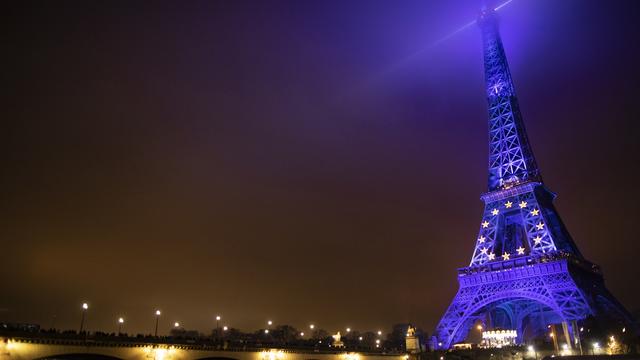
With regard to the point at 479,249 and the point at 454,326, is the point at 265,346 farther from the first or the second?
the point at 479,249

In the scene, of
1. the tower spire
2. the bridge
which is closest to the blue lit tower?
the tower spire

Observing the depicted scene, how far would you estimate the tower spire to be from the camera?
113 meters

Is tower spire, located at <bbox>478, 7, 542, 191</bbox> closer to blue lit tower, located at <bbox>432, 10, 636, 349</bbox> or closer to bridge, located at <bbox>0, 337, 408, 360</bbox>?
blue lit tower, located at <bbox>432, 10, 636, 349</bbox>

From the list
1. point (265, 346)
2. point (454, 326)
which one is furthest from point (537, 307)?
point (265, 346)

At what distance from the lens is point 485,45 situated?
13412cm

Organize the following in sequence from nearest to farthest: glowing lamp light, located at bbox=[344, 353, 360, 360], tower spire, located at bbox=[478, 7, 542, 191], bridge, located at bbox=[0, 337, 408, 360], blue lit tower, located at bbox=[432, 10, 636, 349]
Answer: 1. bridge, located at bbox=[0, 337, 408, 360]
2. glowing lamp light, located at bbox=[344, 353, 360, 360]
3. blue lit tower, located at bbox=[432, 10, 636, 349]
4. tower spire, located at bbox=[478, 7, 542, 191]

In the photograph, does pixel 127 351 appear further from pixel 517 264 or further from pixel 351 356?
pixel 517 264

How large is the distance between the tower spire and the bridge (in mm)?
60252

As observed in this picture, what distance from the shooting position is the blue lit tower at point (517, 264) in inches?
3506

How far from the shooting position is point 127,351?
55094 millimetres

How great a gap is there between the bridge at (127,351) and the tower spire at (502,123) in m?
60.3

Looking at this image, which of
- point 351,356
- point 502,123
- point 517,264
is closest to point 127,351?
point 351,356

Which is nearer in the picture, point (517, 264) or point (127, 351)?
point (127, 351)

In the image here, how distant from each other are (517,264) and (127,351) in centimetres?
6926
